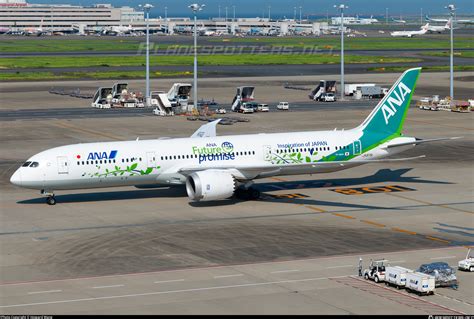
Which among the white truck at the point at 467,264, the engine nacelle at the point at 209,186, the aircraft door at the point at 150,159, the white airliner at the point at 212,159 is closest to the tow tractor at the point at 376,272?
the white truck at the point at 467,264

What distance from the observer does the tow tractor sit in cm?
4406

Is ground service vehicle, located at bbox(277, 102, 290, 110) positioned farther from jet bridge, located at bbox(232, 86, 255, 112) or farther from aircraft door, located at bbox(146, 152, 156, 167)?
aircraft door, located at bbox(146, 152, 156, 167)

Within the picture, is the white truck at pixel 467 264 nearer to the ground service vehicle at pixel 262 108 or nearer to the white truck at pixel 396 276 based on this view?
the white truck at pixel 396 276

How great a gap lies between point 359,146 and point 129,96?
71.9 meters

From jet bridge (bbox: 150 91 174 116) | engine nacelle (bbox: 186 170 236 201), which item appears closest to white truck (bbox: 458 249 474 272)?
engine nacelle (bbox: 186 170 236 201)

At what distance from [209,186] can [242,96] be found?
67996mm

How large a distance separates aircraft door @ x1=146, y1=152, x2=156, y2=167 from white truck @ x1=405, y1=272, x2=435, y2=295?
26.8 metres

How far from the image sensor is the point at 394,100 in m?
72.2

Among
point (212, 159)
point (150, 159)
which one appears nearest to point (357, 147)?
point (212, 159)

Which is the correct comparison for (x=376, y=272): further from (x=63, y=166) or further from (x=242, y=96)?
(x=242, y=96)

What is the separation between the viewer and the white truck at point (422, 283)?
4175 centimetres

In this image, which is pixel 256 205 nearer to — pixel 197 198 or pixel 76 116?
pixel 197 198

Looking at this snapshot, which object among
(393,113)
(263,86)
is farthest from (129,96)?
(393,113)

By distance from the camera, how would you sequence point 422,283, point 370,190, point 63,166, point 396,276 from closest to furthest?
point 422,283, point 396,276, point 63,166, point 370,190
